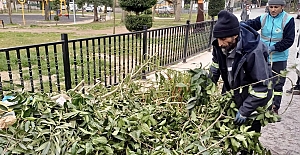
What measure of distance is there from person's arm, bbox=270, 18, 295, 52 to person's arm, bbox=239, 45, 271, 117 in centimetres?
165

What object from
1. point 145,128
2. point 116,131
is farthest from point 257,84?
point 116,131

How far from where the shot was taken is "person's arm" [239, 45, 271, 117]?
2.11m

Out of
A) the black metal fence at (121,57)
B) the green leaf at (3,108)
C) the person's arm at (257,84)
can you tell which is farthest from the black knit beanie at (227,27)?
the black metal fence at (121,57)

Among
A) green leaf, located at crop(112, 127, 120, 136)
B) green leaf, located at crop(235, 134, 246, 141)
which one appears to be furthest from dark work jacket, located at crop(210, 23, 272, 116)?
green leaf, located at crop(112, 127, 120, 136)

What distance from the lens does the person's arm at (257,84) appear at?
6.91 ft

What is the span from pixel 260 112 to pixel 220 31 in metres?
0.73

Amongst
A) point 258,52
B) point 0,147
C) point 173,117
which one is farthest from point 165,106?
point 0,147

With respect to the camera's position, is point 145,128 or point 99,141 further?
point 145,128

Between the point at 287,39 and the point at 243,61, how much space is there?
6.25 ft

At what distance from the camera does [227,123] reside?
7.61 ft

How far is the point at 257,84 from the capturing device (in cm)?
215

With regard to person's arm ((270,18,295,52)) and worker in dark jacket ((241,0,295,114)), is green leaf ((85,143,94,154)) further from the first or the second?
person's arm ((270,18,295,52))

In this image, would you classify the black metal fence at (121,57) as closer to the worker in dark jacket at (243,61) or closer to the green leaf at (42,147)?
the worker in dark jacket at (243,61)

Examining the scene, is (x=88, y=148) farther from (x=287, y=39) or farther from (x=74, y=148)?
(x=287, y=39)
